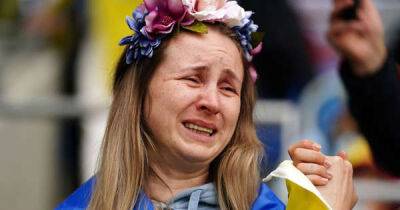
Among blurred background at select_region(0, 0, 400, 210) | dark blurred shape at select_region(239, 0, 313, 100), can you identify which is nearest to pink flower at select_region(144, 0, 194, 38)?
blurred background at select_region(0, 0, 400, 210)

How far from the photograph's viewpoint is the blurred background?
438 centimetres

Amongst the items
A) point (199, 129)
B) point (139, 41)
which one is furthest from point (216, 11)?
point (199, 129)

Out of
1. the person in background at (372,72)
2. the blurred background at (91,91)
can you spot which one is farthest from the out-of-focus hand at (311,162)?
the person in background at (372,72)

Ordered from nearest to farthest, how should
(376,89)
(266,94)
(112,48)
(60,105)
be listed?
(376,89)
(266,94)
(112,48)
(60,105)

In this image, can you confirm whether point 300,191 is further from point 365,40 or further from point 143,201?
point 365,40

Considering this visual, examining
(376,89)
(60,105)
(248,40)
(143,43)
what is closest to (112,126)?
(143,43)

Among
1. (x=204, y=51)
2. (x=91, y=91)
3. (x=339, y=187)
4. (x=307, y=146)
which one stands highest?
(x=204, y=51)

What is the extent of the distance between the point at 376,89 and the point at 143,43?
3.84 ft

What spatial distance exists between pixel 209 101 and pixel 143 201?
30 centimetres

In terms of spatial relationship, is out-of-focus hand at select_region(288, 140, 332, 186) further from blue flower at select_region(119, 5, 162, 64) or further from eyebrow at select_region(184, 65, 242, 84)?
blue flower at select_region(119, 5, 162, 64)

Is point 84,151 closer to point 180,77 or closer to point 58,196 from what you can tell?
point 58,196

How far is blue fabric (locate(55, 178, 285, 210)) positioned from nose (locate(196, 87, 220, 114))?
0.25m

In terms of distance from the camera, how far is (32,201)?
5977mm

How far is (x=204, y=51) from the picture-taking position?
110 inches
